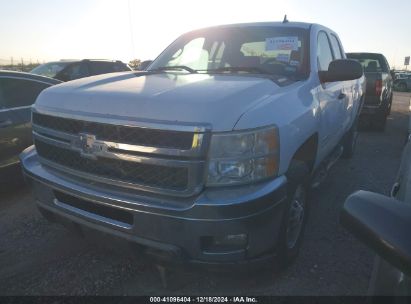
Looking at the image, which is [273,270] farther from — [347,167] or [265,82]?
[347,167]

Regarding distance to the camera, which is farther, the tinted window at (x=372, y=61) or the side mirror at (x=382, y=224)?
the tinted window at (x=372, y=61)

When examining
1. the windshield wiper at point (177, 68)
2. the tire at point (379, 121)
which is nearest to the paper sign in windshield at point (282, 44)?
the windshield wiper at point (177, 68)

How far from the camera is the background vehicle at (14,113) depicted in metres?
4.21

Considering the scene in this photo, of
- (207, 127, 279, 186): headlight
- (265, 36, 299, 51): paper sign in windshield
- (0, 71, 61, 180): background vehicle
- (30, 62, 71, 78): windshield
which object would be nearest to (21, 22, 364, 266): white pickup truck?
(207, 127, 279, 186): headlight

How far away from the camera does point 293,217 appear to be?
114 inches

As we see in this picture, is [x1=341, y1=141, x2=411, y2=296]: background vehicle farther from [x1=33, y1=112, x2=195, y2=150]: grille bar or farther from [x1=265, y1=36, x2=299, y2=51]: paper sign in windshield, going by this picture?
[x1=265, y1=36, x2=299, y2=51]: paper sign in windshield

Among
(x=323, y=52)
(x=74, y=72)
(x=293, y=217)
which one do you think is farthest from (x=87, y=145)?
(x=74, y=72)

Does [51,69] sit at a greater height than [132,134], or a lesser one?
greater

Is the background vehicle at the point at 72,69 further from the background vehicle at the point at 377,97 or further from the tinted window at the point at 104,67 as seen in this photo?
the background vehicle at the point at 377,97

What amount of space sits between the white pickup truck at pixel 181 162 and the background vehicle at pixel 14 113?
1.39 metres

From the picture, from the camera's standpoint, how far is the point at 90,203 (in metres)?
2.50

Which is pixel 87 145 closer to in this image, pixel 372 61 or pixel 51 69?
pixel 51 69

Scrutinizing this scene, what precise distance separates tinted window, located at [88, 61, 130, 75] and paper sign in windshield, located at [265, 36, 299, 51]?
6.85 meters

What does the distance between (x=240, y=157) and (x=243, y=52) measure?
5.84 ft
